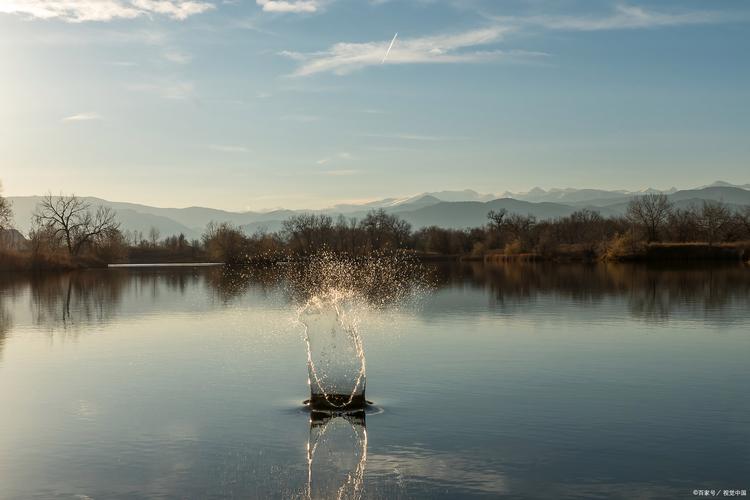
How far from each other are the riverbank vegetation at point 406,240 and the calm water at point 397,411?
6127 centimetres

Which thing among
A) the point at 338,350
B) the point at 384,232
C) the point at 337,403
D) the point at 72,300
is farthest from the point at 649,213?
the point at 337,403

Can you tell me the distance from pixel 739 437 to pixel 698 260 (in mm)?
95179

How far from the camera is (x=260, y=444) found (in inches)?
527

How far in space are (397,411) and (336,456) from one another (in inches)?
119

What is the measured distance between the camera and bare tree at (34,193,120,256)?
11219 cm

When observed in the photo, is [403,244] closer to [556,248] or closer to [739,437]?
[556,248]

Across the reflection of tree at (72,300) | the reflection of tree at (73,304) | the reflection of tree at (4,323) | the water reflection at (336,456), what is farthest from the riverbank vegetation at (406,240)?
the water reflection at (336,456)

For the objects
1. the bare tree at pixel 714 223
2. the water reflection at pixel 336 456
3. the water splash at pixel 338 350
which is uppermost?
the bare tree at pixel 714 223

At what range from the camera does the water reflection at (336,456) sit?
11.2m

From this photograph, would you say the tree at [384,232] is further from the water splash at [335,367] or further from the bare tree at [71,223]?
the water splash at [335,367]

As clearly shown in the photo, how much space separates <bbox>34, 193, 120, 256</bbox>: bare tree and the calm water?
285ft

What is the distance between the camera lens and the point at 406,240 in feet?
522

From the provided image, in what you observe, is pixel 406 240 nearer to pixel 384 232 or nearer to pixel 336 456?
pixel 384 232

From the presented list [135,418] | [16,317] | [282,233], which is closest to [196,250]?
[282,233]
